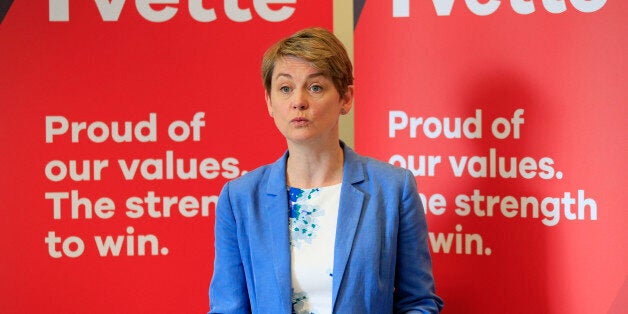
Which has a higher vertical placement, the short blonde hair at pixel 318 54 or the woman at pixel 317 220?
the short blonde hair at pixel 318 54

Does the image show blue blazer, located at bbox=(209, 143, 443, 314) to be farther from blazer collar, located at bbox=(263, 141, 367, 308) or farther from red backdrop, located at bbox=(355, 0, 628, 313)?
red backdrop, located at bbox=(355, 0, 628, 313)

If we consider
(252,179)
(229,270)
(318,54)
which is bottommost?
(229,270)

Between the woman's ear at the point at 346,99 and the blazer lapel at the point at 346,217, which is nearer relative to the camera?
the blazer lapel at the point at 346,217

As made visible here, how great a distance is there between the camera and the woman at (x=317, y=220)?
1.82 meters

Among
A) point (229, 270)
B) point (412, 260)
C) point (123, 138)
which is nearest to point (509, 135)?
point (412, 260)

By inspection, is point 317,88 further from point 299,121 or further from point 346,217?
point 346,217

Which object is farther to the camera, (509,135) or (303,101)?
(509,135)

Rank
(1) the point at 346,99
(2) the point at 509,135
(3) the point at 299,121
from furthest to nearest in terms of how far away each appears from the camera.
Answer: (2) the point at 509,135, (1) the point at 346,99, (3) the point at 299,121

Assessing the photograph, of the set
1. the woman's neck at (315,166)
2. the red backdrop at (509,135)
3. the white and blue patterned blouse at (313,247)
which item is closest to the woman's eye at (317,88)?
the woman's neck at (315,166)

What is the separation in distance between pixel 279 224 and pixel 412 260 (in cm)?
34

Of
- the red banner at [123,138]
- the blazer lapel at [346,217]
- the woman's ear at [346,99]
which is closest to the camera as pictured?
the blazer lapel at [346,217]

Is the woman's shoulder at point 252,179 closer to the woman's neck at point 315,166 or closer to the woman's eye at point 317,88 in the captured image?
the woman's neck at point 315,166

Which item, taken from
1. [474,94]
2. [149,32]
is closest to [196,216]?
[149,32]

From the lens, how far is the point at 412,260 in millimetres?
1885
